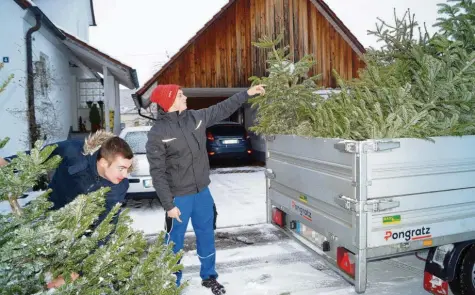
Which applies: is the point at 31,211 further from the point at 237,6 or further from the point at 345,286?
the point at 237,6

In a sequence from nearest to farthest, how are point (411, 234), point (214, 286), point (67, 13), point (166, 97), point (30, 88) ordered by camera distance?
point (411, 234) < point (166, 97) < point (214, 286) < point (30, 88) < point (67, 13)

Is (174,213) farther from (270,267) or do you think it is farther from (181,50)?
(181,50)

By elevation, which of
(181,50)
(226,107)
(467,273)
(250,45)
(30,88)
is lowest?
(467,273)

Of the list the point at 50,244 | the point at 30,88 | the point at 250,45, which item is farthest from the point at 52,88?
the point at 50,244

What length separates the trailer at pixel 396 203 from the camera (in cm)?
308

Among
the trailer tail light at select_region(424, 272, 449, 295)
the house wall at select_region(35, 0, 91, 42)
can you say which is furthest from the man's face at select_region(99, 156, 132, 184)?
the house wall at select_region(35, 0, 91, 42)

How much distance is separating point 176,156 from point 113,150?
1.43m

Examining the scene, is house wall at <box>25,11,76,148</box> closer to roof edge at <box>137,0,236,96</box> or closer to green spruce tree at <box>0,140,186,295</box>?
roof edge at <box>137,0,236,96</box>

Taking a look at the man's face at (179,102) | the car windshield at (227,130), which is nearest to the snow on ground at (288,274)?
the man's face at (179,102)

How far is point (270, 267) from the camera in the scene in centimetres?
455

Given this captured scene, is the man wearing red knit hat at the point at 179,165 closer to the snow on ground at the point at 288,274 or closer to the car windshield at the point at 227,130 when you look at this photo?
the snow on ground at the point at 288,274

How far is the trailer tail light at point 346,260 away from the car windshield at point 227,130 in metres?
11.3

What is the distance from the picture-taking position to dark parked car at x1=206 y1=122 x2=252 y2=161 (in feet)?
47.1

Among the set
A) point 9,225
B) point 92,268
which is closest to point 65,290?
point 92,268
